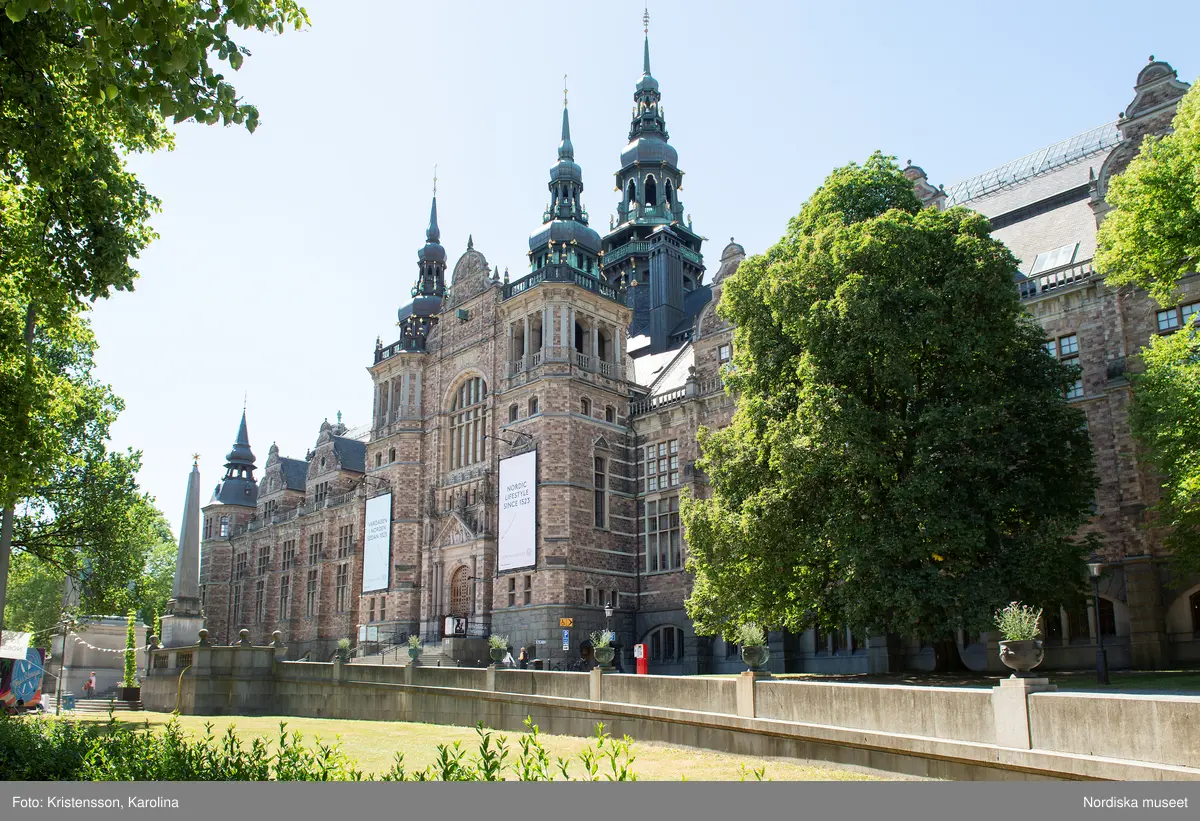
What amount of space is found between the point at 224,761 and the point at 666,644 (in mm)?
34713

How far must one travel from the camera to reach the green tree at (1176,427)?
21.5m

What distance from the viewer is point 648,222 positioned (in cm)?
6216

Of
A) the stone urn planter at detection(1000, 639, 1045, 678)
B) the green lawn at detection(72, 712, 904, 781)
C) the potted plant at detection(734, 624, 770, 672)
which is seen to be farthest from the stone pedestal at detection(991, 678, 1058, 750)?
the potted plant at detection(734, 624, 770, 672)

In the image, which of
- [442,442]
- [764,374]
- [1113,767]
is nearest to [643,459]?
[442,442]

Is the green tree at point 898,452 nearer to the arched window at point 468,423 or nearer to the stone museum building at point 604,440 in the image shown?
the stone museum building at point 604,440

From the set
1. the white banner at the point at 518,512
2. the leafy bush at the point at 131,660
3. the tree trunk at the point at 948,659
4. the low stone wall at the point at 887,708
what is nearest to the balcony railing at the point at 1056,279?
the tree trunk at the point at 948,659

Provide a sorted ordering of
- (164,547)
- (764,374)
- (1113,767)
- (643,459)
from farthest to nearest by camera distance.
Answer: (164,547)
(643,459)
(764,374)
(1113,767)

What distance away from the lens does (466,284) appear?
49.5 metres

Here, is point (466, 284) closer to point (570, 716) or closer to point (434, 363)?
point (434, 363)

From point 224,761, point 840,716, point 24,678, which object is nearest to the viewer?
point 224,761

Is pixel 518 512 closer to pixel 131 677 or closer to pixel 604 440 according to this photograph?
pixel 604 440

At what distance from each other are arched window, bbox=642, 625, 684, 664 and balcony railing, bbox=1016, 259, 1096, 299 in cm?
1943

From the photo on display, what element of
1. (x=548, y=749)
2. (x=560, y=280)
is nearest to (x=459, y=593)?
(x=560, y=280)
